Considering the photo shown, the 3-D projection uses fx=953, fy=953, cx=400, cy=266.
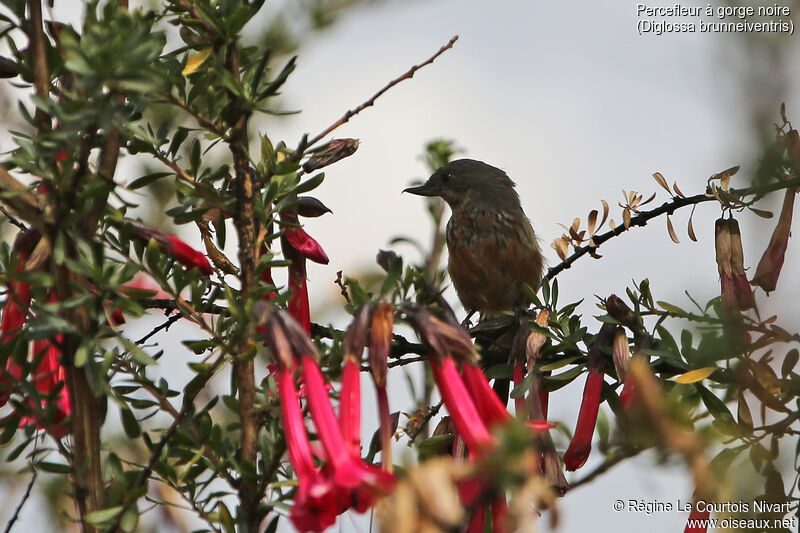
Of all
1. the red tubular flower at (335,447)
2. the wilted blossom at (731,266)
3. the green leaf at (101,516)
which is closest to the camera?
the red tubular flower at (335,447)

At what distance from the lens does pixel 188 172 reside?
1.87 metres

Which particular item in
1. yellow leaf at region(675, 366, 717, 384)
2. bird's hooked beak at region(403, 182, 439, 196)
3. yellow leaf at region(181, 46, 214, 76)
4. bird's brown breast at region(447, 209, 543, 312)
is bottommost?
yellow leaf at region(675, 366, 717, 384)

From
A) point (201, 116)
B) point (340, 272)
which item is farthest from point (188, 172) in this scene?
point (340, 272)

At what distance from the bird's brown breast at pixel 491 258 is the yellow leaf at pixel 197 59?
8.35ft

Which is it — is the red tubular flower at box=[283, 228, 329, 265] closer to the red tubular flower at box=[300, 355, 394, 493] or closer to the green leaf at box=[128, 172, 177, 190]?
the green leaf at box=[128, 172, 177, 190]

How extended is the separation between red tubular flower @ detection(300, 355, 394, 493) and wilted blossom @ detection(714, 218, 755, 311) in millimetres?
1055

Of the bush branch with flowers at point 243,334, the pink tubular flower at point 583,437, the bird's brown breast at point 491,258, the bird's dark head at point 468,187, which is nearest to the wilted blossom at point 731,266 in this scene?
the bush branch with flowers at point 243,334

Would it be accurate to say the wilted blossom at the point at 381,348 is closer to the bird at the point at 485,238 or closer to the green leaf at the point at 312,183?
the green leaf at the point at 312,183

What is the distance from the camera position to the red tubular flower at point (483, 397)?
58.5 inches

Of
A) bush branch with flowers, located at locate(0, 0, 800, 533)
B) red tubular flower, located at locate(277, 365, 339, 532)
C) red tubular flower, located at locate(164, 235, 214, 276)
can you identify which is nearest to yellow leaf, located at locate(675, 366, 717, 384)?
bush branch with flowers, located at locate(0, 0, 800, 533)

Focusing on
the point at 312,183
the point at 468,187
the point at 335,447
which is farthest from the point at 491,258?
the point at 335,447

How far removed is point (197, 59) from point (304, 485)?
33.1 inches

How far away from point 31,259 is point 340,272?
84cm

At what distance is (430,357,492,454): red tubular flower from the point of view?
4.66 feet
